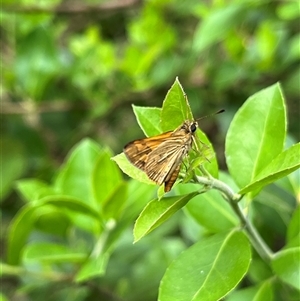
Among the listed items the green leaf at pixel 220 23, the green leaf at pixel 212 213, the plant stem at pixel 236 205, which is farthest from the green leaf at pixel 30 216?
the green leaf at pixel 220 23

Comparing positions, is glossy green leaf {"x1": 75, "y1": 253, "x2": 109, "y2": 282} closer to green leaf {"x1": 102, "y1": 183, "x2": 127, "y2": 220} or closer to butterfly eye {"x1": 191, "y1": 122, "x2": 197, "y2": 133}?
green leaf {"x1": 102, "y1": 183, "x2": 127, "y2": 220}

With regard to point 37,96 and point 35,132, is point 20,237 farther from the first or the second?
point 35,132

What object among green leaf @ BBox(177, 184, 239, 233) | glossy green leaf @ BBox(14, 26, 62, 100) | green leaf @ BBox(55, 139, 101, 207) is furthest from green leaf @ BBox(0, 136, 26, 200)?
green leaf @ BBox(177, 184, 239, 233)

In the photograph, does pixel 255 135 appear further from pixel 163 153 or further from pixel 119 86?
pixel 119 86

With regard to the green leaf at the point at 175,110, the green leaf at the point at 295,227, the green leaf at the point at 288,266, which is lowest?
the green leaf at the point at 288,266

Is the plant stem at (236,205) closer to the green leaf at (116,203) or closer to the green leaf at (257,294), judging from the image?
the green leaf at (257,294)

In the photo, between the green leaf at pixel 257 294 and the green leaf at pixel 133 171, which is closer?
the green leaf at pixel 133 171
